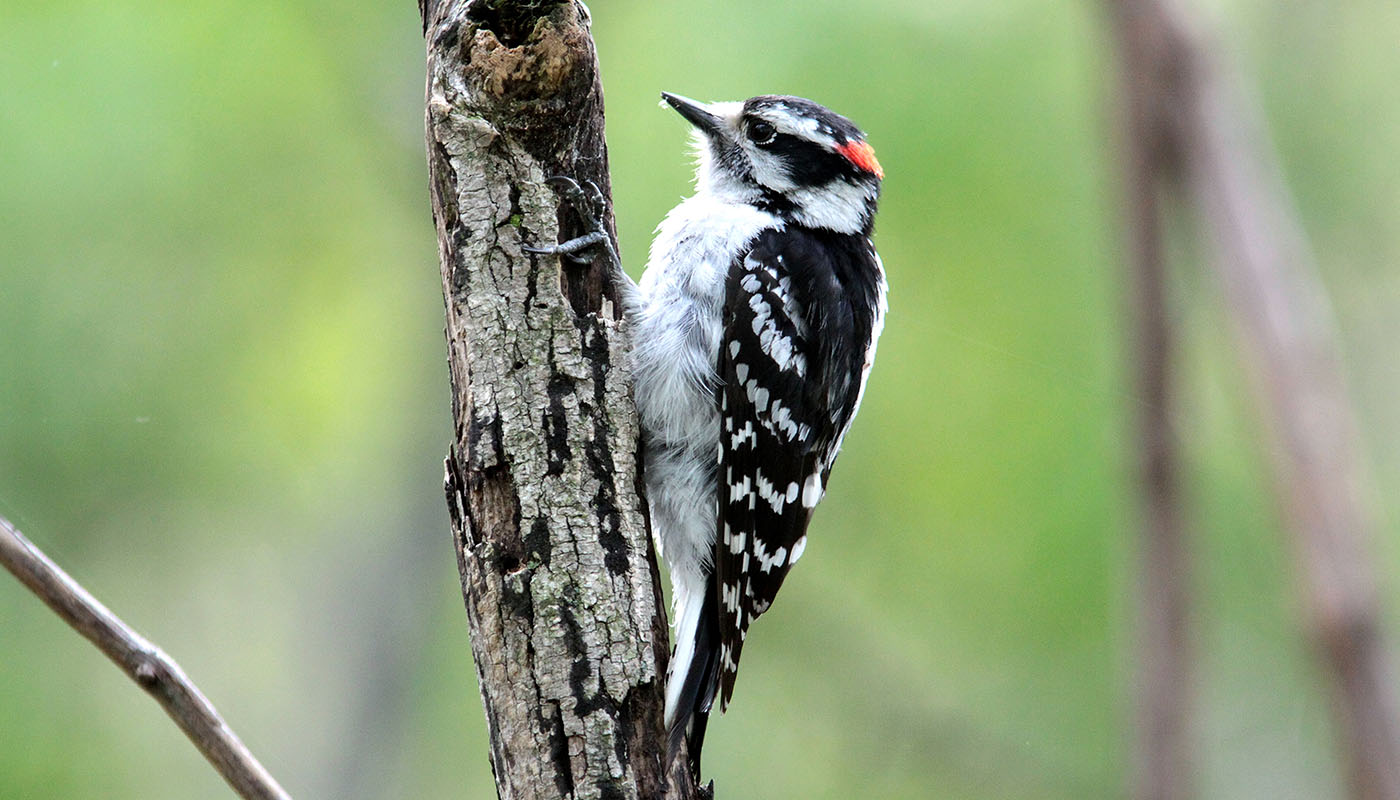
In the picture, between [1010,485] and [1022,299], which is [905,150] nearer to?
[1022,299]

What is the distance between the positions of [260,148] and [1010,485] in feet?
11.7

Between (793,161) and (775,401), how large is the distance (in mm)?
896

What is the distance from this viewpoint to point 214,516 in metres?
5.52

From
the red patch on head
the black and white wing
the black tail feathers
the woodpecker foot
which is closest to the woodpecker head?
the red patch on head

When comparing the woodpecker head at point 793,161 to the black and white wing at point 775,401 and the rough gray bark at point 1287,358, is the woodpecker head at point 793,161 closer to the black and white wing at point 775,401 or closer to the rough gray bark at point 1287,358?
the black and white wing at point 775,401

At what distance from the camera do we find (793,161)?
3.79 metres

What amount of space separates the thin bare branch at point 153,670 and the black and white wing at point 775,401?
147 cm

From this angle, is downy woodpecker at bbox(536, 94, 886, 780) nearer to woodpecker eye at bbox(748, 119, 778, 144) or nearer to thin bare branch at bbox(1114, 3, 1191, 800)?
woodpecker eye at bbox(748, 119, 778, 144)

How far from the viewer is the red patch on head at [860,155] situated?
3.76 metres

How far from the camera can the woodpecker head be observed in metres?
3.76

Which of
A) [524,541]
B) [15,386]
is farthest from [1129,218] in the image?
[15,386]

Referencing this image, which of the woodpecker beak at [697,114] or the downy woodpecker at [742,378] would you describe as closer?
the downy woodpecker at [742,378]

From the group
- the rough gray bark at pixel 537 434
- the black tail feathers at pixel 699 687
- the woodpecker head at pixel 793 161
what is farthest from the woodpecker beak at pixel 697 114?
the black tail feathers at pixel 699 687

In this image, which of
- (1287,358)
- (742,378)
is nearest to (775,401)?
(742,378)
